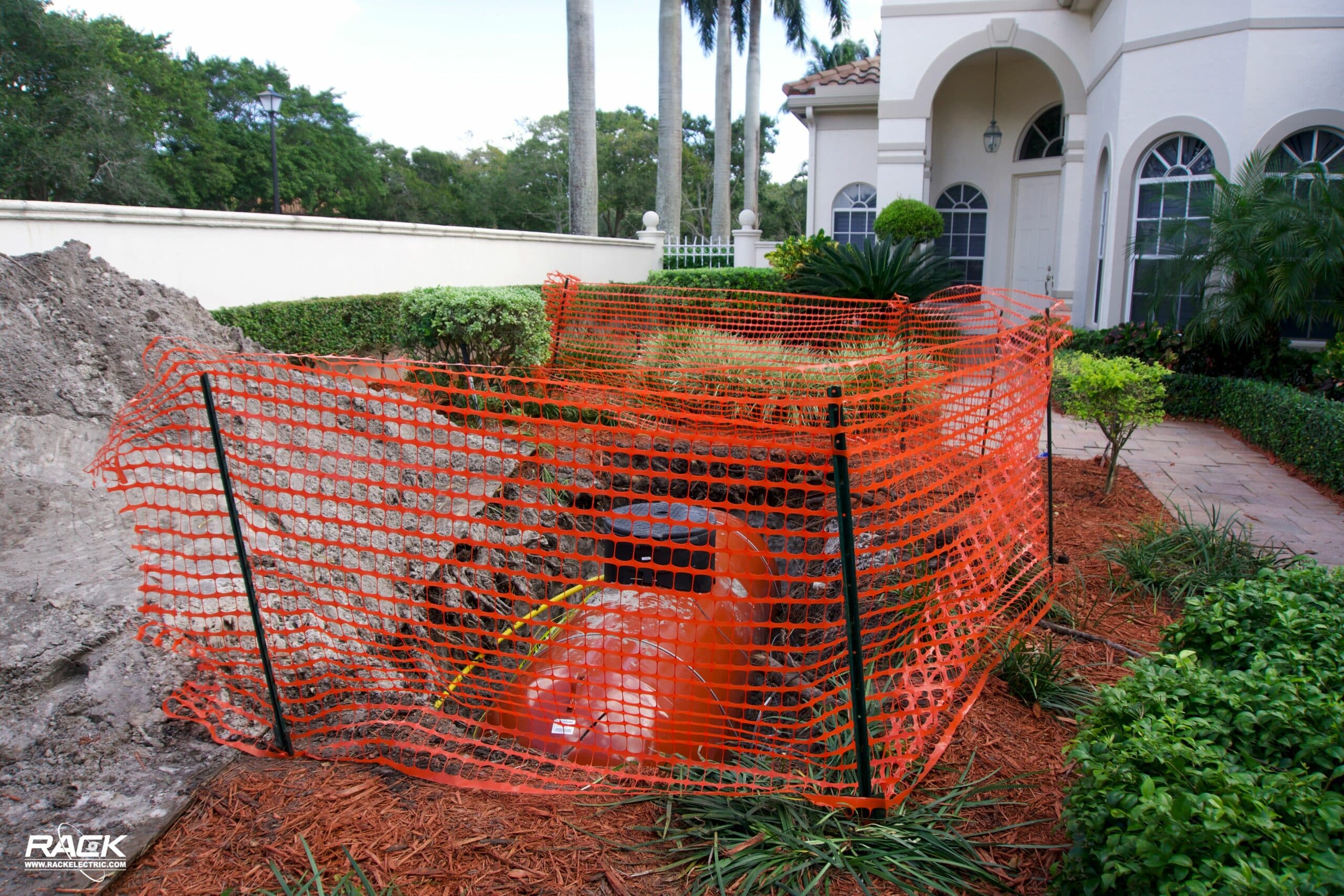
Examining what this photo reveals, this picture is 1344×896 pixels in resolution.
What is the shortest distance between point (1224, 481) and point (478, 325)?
6713 millimetres

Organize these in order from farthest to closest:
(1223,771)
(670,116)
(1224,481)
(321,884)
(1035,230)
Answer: (670,116), (1035,230), (1224,481), (321,884), (1223,771)

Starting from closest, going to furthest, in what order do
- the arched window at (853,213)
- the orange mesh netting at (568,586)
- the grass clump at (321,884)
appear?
the grass clump at (321,884) → the orange mesh netting at (568,586) → the arched window at (853,213)

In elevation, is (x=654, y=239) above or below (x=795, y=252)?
above

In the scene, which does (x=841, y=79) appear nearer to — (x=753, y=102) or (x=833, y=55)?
(x=753, y=102)

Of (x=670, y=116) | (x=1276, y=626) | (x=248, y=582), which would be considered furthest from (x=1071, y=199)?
(x=248, y=582)

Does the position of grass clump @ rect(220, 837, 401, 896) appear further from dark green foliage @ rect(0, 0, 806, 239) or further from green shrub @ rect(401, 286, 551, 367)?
dark green foliage @ rect(0, 0, 806, 239)

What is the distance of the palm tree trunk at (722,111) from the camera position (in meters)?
23.7

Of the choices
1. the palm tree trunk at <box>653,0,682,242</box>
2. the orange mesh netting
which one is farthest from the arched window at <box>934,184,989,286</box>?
the orange mesh netting

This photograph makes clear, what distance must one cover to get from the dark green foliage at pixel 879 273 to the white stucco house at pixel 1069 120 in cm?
216

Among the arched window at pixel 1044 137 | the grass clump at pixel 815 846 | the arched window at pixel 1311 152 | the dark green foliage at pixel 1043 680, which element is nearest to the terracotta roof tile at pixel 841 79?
the arched window at pixel 1044 137

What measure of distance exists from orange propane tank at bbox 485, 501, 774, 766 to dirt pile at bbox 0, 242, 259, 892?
1.15 m

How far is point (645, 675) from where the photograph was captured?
2912 mm

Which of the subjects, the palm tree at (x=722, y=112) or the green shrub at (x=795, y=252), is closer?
the green shrub at (x=795, y=252)

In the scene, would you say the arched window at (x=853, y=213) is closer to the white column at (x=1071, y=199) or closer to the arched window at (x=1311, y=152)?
the white column at (x=1071, y=199)
